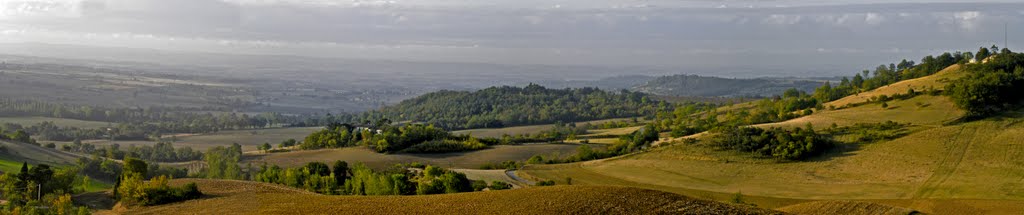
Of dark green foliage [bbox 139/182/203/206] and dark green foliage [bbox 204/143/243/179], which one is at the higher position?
dark green foliage [bbox 139/182/203/206]

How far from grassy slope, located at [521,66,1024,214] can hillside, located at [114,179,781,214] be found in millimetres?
17992

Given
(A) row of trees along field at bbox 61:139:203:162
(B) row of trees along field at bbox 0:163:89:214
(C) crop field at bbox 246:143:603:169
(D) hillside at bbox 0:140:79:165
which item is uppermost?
(B) row of trees along field at bbox 0:163:89:214

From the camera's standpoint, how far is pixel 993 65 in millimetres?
90438

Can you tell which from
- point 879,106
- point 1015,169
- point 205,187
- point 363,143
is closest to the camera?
point 205,187

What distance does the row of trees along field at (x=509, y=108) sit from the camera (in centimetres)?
15875

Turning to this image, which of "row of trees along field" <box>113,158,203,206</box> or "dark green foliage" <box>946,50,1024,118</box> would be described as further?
"dark green foliage" <box>946,50,1024,118</box>

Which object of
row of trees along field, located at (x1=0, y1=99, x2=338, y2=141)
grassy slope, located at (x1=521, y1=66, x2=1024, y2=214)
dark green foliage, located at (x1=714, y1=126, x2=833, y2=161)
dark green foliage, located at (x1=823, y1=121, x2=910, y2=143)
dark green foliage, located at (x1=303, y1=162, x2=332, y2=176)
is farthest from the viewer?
row of trees along field, located at (x1=0, y1=99, x2=338, y2=141)

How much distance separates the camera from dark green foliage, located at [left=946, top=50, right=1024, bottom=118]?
246 ft

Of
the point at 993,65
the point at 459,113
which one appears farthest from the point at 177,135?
the point at 993,65

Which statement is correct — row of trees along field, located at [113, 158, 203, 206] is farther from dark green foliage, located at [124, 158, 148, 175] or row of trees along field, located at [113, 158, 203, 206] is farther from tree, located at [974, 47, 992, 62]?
tree, located at [974, 47, 992, 62]

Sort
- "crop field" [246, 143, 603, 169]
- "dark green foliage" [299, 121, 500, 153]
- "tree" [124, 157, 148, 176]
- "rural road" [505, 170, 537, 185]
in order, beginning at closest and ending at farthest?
"tree" [124, 157, 148, 176]
"rural road" [505, 170, 537, 185]
"crop field" [246, 143, 603, 169]
"dark green foliage" [299, 121, 500, 153]

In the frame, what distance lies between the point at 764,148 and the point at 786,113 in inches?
1292

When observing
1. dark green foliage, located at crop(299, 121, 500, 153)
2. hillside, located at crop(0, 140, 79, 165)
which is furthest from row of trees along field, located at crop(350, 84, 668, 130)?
hillside, located at crop(0, 140, 79, 165)

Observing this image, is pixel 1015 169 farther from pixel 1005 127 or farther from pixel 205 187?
pixel 205 187
